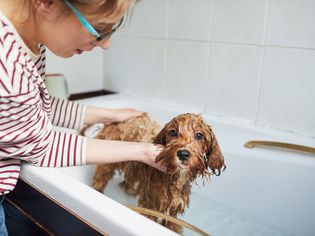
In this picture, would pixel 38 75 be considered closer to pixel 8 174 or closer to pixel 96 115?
pixel 8 174

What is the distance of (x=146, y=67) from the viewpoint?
189cm

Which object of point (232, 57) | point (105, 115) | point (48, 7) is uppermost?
point (48, 7)

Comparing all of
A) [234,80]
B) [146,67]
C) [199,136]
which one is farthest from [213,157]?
[146,67]

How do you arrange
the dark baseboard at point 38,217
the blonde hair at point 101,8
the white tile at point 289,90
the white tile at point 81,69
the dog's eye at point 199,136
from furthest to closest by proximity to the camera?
the white tile at point 81,69 → the white tile at point 289,90 → the dog's eye at point 199,136 → the dark baseboard at point 38,217 → the blonde hair at point 101,8

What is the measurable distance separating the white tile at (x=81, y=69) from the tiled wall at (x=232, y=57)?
0.98 feet

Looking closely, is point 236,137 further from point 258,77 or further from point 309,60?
point 309,60

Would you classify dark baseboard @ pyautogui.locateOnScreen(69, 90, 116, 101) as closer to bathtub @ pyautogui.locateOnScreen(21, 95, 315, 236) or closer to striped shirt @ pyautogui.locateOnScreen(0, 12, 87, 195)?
bathtub @ pyautogui.locateOnScreen(21, 95, 315, 236)

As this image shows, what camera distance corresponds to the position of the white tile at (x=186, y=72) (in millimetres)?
1620

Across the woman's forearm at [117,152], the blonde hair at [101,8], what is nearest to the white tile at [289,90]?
the woman's forearm at [117,152]

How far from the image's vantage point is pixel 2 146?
781mm

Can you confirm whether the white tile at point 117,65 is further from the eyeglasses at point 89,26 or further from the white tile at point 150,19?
the eyeglasses at point 89,26

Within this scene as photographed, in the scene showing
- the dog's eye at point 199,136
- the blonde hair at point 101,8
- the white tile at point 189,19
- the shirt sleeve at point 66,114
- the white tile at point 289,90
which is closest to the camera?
the blonde hair at point 101,8

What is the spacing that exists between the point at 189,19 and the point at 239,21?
0.28m

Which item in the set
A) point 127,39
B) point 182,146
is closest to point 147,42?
point 127,39
